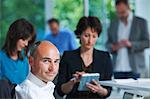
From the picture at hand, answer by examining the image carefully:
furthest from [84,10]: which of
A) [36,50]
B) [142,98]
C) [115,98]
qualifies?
[36,50]

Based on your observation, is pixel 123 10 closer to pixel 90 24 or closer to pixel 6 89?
pixel 90 24

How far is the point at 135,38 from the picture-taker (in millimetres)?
4809

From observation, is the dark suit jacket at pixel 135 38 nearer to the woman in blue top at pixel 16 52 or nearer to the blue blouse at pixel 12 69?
the woman in blue top at pixel 16 52

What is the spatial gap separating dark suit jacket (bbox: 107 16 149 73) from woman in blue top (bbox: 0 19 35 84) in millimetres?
1720

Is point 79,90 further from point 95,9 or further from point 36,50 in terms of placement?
point 95,9

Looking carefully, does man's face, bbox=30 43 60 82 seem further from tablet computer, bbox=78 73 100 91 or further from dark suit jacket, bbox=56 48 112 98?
dark suit jacket, bbox=56 48 112 98

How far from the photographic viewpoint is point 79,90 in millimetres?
2939

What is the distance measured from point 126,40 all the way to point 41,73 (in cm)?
294

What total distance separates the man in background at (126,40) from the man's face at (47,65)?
2.81 meters

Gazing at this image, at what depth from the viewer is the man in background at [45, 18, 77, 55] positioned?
6297mm

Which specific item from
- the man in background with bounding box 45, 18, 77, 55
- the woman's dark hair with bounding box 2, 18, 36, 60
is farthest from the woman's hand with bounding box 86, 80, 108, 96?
the man in background with bounding box 45, 18, 77, 55

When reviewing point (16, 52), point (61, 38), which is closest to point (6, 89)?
point (16, 52)

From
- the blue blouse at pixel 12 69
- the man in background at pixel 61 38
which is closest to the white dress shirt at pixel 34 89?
the blue blouse at pixel 12 69

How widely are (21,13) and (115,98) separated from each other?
14.2 feet
